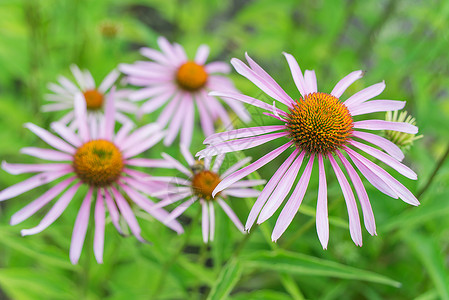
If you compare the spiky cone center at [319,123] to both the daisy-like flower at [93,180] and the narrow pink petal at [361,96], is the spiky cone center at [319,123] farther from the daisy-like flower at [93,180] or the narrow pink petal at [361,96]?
the daisy-like flower at [93,180]

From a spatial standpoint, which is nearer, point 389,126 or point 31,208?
point 389,126

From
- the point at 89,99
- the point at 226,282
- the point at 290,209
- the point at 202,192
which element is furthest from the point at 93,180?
the point at 89,99

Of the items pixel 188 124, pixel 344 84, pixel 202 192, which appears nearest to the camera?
pixel 344 84

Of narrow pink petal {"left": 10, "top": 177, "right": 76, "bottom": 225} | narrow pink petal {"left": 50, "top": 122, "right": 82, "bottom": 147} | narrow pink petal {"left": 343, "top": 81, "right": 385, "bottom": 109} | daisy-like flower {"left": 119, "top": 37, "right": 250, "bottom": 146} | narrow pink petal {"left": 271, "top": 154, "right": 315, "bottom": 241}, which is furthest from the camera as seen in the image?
daisy-like flower {"left": 119, "top": 37, "right": 250, "bottom": 146}

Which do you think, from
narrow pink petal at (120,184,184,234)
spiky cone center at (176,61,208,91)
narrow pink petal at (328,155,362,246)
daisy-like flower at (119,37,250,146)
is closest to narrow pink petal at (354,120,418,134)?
narrow pink petal at (328,155,362,246)

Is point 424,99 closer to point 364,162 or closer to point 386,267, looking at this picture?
point 386,267

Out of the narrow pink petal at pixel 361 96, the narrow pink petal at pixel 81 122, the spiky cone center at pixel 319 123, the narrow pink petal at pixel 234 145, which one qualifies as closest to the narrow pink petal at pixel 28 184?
the narrow pink petal at pixel 81 122

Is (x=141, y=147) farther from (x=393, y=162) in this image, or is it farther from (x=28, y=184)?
(x=393, y=162)

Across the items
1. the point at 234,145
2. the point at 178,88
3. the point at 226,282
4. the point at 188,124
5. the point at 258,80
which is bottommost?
the point at 226,282

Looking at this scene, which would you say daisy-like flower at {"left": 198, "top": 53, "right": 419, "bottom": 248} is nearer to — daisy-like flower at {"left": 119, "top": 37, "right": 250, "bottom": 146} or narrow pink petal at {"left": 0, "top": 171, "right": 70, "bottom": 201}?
narrow pink petal at {"left": 0, "top": 171, "right": 70, "bottom": 201}
